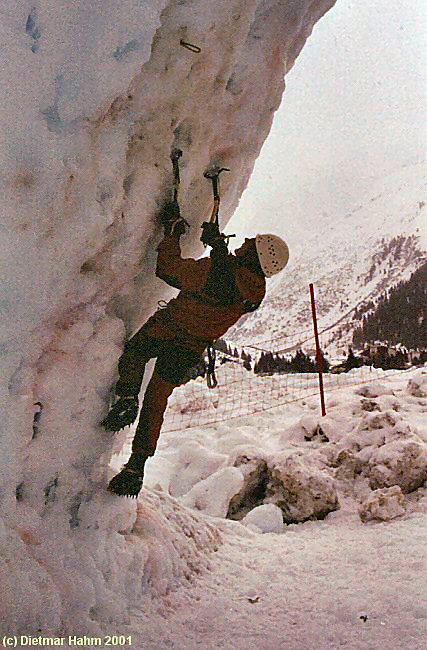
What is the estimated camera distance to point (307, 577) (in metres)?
3.15

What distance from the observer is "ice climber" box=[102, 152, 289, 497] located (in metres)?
2.71

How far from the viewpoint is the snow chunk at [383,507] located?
4305 millimetres

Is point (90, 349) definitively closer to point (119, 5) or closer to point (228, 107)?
point (119, 5)

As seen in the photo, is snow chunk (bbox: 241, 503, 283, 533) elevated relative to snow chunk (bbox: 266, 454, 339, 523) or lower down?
lower down

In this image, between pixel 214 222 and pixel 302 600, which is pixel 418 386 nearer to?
pixel 302 600

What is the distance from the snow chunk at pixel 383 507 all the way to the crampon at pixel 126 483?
235cm

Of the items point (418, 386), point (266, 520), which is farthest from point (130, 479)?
point (418, 386)

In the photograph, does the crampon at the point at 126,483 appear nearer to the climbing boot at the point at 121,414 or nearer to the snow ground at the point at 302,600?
the climbing boot at the point at 121,414

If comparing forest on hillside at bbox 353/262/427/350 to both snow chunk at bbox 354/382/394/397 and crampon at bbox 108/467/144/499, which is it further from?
crampon at bbox 108/467/144/499

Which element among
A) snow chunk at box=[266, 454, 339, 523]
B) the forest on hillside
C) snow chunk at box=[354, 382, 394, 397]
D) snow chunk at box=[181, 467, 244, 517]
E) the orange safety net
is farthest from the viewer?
the forest on hillside

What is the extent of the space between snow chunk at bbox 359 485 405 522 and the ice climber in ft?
7.59

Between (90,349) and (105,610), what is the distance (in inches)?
49.5

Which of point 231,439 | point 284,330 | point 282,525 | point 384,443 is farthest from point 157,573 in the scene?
point 284,330

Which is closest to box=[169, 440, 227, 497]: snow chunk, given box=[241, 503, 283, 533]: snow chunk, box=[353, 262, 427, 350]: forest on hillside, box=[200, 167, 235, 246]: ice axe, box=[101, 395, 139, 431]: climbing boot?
box=[241, 503, 283, 533]: snow chunk
